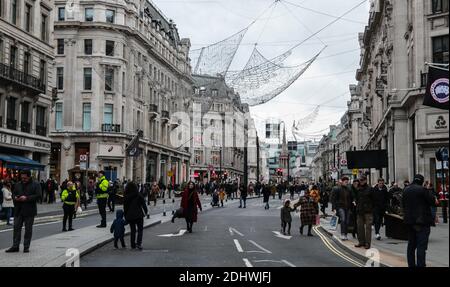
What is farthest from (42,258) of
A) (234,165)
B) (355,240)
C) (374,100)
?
(234,165)

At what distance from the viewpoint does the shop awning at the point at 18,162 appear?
1499 inches

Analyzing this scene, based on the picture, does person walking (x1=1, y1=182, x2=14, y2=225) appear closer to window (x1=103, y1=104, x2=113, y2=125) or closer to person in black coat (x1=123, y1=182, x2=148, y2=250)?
person in black coat (x1=123, y1=182, x2=148, y2=250)

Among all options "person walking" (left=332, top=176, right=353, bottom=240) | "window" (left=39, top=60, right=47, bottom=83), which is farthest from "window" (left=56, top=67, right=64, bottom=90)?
"person walking" (left=332, top=176, right=353, bottom=240)

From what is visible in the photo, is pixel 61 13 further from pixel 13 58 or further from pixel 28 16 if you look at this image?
pixel 13 58

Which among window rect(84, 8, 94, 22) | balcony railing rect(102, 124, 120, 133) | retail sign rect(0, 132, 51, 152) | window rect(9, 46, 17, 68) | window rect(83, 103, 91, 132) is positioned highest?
window rect(84, 8, 94, 22)

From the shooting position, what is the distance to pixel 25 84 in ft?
137

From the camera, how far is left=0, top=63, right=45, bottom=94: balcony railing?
39.2m

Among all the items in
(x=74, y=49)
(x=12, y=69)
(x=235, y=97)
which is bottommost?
(x=235, y=97)

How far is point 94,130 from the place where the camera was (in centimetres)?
6294

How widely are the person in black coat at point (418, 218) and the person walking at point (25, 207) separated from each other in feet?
24.9

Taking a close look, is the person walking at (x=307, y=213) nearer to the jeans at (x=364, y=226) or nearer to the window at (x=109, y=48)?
the jeans at (x=364, y=226)

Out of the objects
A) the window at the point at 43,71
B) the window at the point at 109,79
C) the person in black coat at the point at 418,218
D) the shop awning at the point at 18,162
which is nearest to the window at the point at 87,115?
the window at the point at 109,79

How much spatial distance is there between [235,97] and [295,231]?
9.46 meters

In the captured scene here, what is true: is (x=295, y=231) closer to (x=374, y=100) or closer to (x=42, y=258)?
(x=42, y=258)
